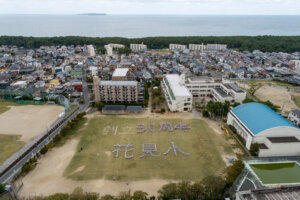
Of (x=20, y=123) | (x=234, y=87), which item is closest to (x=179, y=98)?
(x=234, y=87)

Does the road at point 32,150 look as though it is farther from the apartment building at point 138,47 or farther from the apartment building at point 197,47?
the apartment building at point 197,47

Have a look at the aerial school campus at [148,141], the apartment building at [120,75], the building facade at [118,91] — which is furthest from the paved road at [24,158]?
the apartment building at [120,75]

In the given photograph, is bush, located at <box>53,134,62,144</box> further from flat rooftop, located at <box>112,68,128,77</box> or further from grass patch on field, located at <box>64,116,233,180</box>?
flat rooftop, located at <box>112,68,128,77</box>

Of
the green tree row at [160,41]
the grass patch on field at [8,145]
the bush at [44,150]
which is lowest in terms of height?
the grass patch on field at [8,145]

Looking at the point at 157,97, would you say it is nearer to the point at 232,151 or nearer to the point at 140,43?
the point at 232,151

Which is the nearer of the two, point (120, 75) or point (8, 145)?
point (8, 145)

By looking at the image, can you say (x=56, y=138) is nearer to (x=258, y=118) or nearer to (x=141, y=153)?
(x=141, y=153)

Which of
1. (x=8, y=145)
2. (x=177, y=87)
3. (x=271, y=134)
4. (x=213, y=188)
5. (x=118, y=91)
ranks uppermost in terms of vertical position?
(x=177, y=87)
